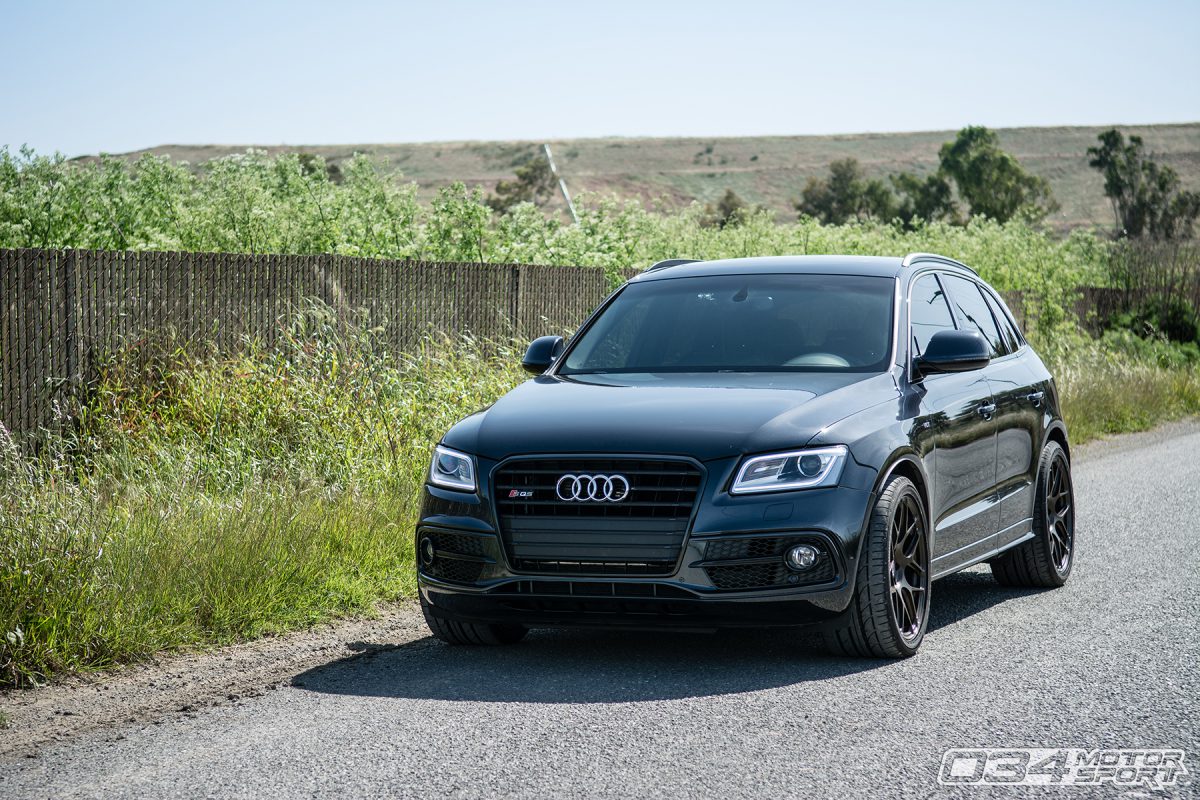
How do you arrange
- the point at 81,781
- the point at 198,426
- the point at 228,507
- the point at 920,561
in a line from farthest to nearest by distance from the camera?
the point at 198,426 → the point at 228,507 → the point at 920,561 → the point at 81,781

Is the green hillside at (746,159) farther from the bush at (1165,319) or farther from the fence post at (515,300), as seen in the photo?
the fence post at (515,300)

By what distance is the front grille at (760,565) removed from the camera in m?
6.11

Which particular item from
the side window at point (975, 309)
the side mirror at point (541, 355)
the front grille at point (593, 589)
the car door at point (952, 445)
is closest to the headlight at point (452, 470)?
the front grille at point (593, 589)

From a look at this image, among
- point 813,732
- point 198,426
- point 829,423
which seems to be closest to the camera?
point 813,732

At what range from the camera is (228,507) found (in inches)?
342

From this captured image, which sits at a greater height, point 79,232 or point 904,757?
point 79,232

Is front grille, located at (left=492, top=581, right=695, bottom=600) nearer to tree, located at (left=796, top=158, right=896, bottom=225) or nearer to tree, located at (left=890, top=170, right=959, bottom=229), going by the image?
tree, located at (left=796, top=158, right=896, bottom=225)

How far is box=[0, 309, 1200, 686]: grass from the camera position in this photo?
665 cm

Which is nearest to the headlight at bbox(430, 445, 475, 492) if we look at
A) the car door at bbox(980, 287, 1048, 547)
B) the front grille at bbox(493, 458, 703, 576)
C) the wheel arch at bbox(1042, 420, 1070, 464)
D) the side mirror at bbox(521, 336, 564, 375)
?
the front grille at bbox(493, 458, 703, 576)

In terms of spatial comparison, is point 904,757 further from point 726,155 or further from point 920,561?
point 726,155

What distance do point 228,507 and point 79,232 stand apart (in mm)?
10699

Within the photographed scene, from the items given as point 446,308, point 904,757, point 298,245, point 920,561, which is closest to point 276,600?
point 920,561

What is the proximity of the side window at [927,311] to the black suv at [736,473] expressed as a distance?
21 mm

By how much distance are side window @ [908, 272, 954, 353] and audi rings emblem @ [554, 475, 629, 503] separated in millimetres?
2052
